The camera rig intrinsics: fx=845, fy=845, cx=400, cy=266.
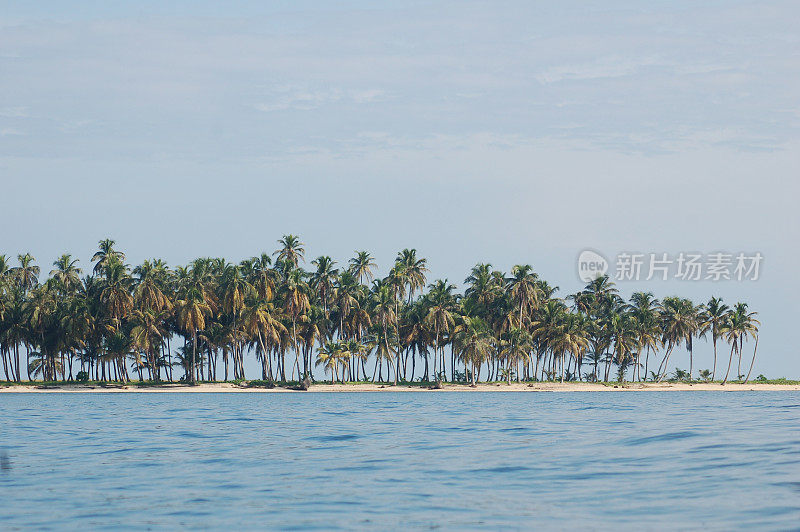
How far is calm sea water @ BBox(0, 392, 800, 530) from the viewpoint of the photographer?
1442 centimetres

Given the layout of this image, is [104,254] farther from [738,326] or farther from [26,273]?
[738,326]

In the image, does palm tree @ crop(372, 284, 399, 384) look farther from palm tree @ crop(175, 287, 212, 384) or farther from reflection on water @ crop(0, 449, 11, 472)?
reflection on water @ crop(0, 449, 11, 472)

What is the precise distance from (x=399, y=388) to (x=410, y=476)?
76771 mm

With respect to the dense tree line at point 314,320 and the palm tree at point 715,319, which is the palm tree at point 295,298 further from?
the palm tree at point 715,319

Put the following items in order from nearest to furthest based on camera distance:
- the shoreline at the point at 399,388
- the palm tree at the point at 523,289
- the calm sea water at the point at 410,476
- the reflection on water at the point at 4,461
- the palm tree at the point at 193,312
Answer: the calm sea water at the point at 410,476 < the reflection on water at the point at 4,461 < the shoreline at the point at 399,388 < the palm tree at the point at 193,312 < the palm tree at the point at 523,289

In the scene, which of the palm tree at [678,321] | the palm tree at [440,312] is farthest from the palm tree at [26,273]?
the palm tree at [678,321]

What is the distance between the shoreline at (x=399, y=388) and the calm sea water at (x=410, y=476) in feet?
185

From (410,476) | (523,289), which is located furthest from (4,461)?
(523,289)

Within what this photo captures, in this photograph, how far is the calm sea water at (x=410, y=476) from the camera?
14422 millimetres

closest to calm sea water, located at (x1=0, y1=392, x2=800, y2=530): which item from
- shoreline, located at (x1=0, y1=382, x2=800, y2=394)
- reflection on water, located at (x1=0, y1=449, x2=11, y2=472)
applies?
reflection on water, located at (x1=0, y1=449, x2=11, y2=472)

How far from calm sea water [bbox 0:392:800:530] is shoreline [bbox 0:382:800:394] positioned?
2224 inches

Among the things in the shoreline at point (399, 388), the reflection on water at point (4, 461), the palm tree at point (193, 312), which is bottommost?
the shoreline at point (399, 388)

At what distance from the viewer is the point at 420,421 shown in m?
37.0

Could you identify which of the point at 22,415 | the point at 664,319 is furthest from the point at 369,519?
the point at 664,319
